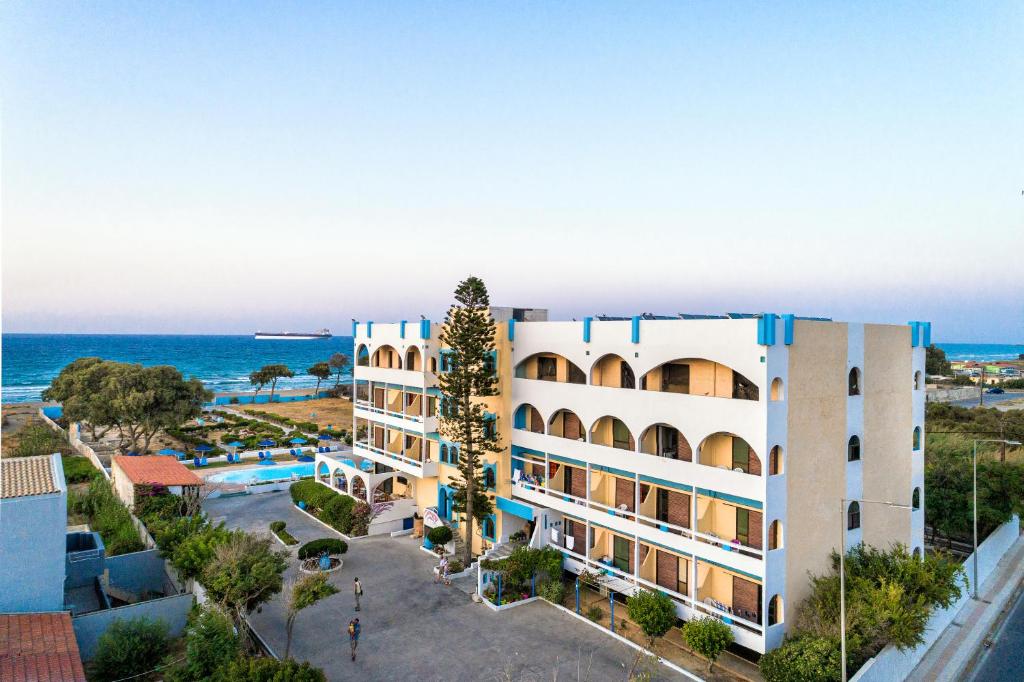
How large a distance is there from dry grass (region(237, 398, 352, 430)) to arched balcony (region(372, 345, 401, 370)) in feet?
104

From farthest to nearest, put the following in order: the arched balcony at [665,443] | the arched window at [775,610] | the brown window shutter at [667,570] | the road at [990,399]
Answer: the road at [990,399] < the arched balcony at [665,443] < the brown window shutter at [667,570] < the arched window at [775,610]

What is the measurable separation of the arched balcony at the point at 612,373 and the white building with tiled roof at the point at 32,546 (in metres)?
17.7

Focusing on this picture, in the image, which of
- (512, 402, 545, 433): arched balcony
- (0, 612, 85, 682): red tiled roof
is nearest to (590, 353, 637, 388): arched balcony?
(512, 402, 545, 433): arched balcony

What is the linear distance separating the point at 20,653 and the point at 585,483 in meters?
18.0

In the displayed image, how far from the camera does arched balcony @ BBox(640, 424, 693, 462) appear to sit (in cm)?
2148

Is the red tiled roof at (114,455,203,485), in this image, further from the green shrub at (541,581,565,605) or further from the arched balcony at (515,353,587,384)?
the green shrub at (541,581,565,605)

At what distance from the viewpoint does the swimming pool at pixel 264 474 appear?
43.3 metres

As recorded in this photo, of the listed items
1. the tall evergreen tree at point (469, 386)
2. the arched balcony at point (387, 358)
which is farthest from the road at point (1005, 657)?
the arched balcony at point (387, 358)

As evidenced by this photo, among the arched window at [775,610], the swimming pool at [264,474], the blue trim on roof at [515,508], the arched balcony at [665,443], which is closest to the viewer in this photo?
the arched window at [775,610]

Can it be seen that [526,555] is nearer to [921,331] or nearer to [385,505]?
[385,505]

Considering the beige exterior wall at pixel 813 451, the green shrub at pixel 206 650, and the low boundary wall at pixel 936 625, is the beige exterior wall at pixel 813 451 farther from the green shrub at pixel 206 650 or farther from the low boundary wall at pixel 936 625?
the green shrub at pixel 206 650

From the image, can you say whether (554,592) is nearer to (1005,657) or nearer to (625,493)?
(625,493)

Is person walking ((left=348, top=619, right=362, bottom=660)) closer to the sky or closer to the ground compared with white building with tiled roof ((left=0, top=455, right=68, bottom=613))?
closer to the ground

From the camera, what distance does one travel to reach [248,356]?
193500 millimetres
